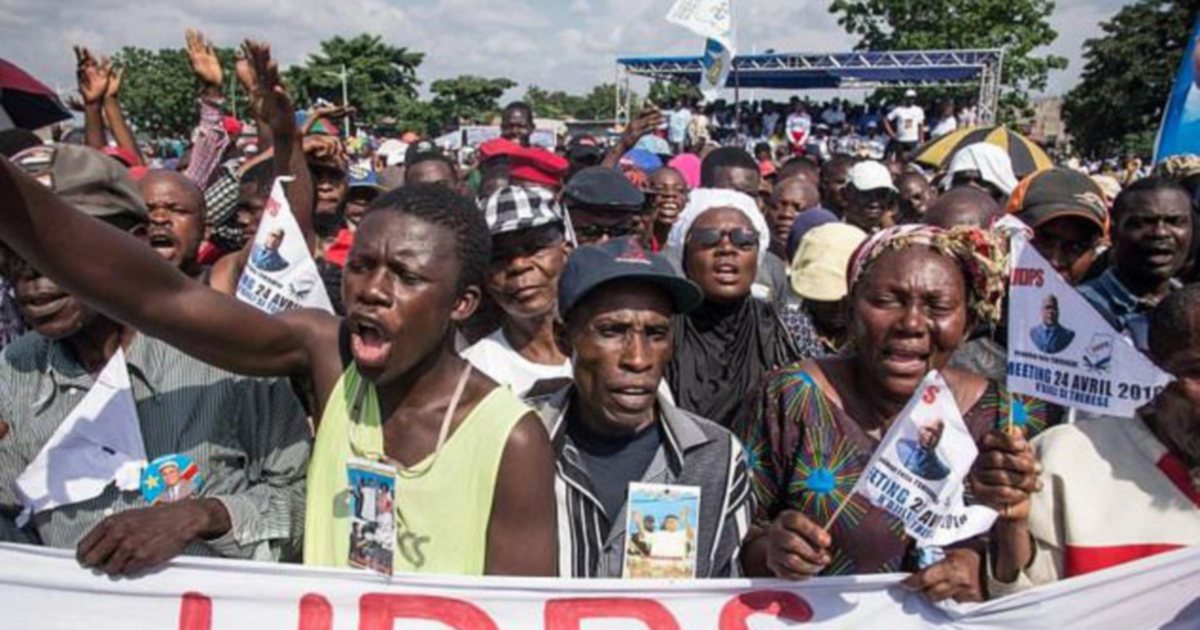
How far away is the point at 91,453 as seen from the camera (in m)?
2.27

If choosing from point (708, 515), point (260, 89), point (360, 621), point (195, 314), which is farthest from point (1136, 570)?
point (260, 89)

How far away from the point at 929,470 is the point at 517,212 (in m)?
1.87

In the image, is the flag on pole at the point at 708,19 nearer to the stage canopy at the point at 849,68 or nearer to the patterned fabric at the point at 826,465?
the patterned fabric at the point at 826,465

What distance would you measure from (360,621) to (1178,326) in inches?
79.3

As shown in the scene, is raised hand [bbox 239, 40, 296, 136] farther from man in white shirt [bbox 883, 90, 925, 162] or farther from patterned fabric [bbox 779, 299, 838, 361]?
man in white shirt [bbox 883, 90, 925, 162]

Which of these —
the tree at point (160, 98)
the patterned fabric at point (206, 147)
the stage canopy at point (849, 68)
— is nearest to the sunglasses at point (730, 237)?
the patterned fabric at point (206, 147)

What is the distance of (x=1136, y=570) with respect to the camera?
215cm

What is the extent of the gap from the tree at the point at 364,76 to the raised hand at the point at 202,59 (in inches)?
1974

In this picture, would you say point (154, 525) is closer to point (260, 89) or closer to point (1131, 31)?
point (260, 89)

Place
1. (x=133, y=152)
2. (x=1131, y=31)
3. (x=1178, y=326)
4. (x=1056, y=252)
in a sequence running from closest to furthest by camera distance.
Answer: (x=1178, y=326) → (x=1056, y=252) → (x=133, y=152) → (x=1131, y=31)

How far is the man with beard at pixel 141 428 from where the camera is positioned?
222 cm

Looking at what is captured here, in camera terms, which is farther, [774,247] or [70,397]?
[774,247]

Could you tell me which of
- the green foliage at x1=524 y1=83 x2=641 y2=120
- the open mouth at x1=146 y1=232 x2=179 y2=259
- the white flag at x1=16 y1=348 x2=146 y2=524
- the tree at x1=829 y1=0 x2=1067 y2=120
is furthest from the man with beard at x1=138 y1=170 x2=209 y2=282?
the green foliage at x1=524 y1=83 x2=641 y2=120

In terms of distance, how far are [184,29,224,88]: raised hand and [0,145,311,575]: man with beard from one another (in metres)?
2.22
